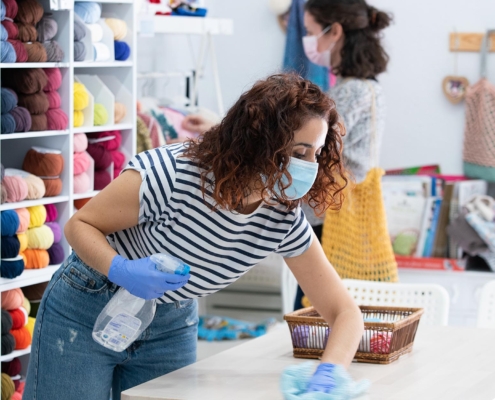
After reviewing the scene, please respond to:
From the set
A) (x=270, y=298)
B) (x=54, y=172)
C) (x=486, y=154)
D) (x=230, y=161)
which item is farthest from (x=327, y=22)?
(x=270, y=298)

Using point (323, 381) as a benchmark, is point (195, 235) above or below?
above

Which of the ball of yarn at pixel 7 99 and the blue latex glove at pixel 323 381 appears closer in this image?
the blue latex glove at pixel 323 381

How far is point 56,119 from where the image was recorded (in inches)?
107

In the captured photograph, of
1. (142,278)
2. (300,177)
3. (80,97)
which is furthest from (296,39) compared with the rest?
(142,278)

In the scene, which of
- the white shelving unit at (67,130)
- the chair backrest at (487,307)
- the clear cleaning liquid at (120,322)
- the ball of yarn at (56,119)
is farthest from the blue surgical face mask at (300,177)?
the ball of yarn at (56,119)

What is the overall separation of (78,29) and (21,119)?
14.3 inches

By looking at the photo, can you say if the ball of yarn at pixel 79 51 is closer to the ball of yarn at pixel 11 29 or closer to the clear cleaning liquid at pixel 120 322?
the ball of yarn at pixel 11 29

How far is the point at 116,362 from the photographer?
1.74 metres


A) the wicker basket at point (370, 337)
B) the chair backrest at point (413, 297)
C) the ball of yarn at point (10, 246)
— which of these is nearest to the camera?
the wicker basket at point (370, 337)

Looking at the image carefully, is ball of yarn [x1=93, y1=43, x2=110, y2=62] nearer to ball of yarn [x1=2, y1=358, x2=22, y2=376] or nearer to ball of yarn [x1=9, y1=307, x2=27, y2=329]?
ball of yarn [x1=9, y1=307, x2=27, y2=329]

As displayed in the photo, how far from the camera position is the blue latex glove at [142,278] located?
1520 millimetres

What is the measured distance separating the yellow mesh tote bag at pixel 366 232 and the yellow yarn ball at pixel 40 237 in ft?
3.03

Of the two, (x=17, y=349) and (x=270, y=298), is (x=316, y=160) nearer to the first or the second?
(x=17, y=349)

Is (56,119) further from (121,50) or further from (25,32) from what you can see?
(121,50)
